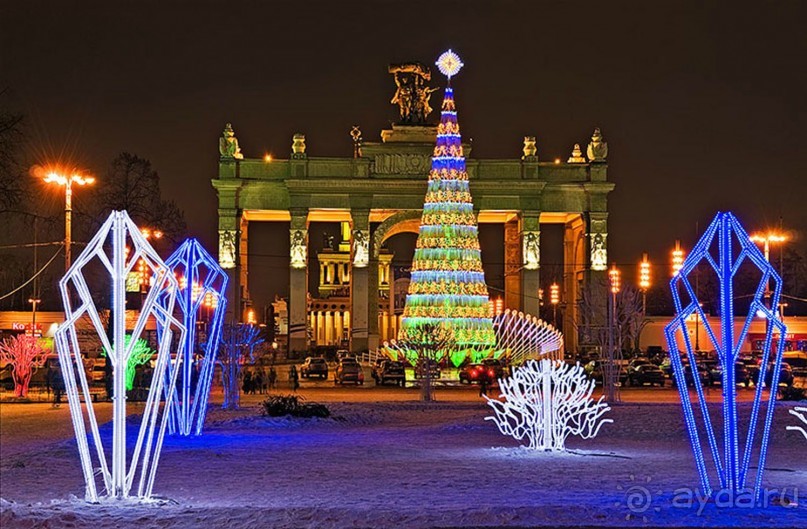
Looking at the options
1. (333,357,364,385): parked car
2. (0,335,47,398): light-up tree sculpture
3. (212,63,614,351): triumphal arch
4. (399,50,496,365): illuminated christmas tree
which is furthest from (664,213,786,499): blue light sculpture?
(212,63,614,351): triumphal arch

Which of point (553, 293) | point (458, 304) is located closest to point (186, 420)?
point (458, 304)

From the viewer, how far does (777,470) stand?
19859mm

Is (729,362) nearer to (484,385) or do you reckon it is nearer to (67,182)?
(67,182)

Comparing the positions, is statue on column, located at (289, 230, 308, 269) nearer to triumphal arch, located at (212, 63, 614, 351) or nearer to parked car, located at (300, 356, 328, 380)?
triumphal arch, located at (212, 63, 614, 351)

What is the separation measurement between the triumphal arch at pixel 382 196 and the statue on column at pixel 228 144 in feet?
0.25

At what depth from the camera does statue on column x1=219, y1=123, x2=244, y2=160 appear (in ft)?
311

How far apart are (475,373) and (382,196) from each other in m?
40.6

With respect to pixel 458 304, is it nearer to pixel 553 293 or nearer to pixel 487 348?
pixel 487 348

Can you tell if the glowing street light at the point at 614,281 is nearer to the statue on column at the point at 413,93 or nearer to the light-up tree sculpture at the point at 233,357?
the light-up tree sculpture at the point at 233,357

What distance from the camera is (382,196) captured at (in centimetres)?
9412

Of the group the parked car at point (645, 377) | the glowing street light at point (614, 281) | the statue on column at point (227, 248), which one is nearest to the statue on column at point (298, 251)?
the statue on column at point (227, 248)

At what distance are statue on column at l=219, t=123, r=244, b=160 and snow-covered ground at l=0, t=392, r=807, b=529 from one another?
215ft

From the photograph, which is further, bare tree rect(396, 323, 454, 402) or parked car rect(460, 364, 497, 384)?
parked car rect(460, 364, 497, 384)

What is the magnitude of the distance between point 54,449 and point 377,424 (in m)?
10.7
